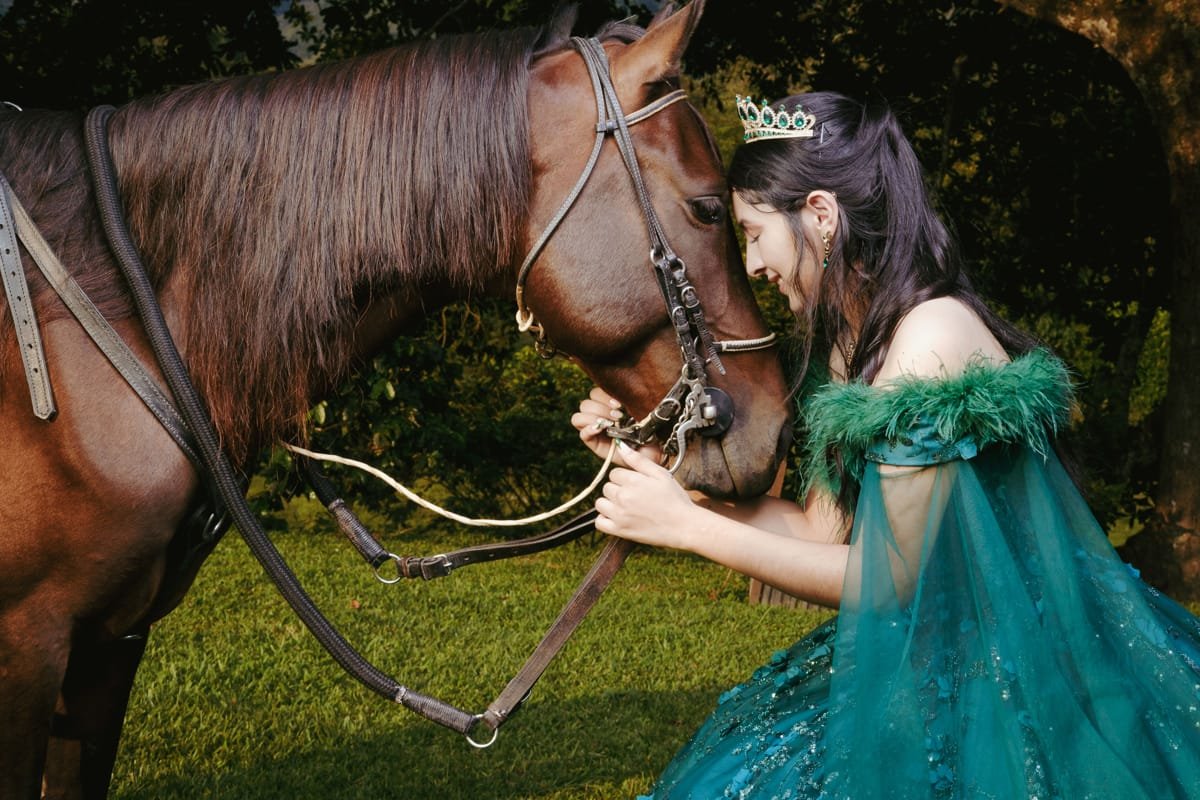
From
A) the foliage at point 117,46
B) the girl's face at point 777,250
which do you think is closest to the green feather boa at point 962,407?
the girl's face at point 777,250

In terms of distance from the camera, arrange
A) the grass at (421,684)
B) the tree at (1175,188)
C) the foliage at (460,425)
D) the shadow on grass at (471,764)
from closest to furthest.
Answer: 1. the shadow on grass at (471,764)
2. the grass at (421,684)
3. the tree at (1175,188)
4. the foliage at (460,425)

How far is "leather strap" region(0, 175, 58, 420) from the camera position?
1776 mm

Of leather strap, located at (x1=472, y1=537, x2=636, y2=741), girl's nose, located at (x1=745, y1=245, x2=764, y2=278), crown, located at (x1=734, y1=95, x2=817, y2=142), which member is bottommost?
leather strap, located at (x1=472, y1=537, x2=636, y2=741)

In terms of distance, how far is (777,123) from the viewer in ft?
7.29

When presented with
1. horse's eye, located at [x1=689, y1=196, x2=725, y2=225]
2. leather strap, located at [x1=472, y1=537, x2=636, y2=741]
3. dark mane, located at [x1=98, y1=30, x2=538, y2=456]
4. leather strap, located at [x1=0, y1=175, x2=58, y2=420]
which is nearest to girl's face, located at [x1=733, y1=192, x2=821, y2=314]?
horse's eye, located at [x1=689, y1=196, x2=725, y2=225]

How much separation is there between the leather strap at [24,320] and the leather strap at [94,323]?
0.9 inches

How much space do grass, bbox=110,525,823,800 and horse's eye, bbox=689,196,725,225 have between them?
242cm

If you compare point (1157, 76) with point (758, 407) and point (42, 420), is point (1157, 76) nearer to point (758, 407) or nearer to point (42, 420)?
point (758, 407)

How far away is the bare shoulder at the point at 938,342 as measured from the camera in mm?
1985

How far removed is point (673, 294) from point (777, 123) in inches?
18.3

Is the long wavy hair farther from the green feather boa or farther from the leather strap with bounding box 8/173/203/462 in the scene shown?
the leather strap with bounding box 8/173/203/462

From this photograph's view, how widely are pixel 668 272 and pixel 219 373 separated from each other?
843 millimetres

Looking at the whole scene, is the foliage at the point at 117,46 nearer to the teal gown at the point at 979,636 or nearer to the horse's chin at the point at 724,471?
the horse's chin at the point at 724,471

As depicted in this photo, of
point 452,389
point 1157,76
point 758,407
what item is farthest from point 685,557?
point 758,407
